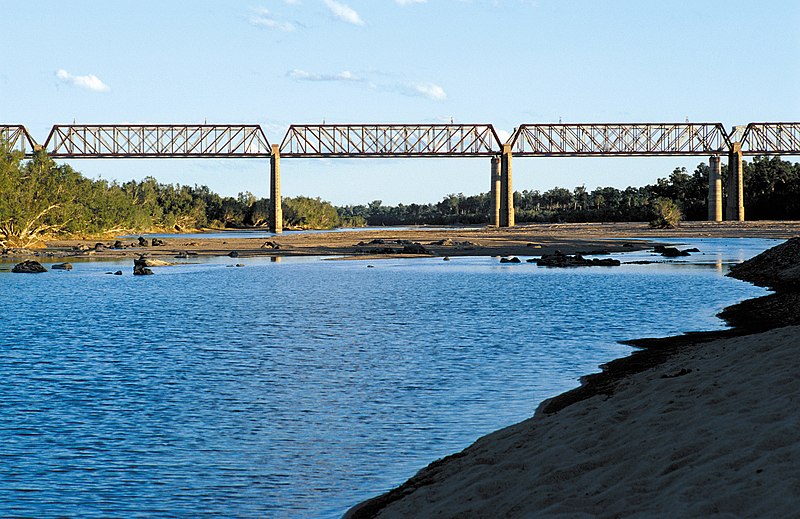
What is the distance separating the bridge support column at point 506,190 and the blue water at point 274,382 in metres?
83.7

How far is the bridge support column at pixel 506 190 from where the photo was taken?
12075cm

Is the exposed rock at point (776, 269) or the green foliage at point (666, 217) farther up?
the green foliage at point (666, 217)

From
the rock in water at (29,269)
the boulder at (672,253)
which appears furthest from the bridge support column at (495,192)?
the rock in water at (29,269)

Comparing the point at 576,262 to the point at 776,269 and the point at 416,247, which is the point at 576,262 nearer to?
the point at 776,269

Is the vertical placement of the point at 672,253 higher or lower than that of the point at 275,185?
lower

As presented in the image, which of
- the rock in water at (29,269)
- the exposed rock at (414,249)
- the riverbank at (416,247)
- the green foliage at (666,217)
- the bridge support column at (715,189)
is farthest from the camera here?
the bridge support column at (715,189)

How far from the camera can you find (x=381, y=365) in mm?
18047

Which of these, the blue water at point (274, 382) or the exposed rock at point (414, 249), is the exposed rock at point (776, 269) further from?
the exposed rock at point (414, 249)

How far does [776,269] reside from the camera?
36906 mm

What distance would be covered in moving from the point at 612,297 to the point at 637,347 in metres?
13.7

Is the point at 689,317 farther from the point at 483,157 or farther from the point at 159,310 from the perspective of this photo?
the point at 483,157

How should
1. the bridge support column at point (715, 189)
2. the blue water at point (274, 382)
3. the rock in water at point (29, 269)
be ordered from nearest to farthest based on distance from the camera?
the blue water at point (274, 382) → the rock in water at point (29, 269) → the bridge support column at point (715, 189)

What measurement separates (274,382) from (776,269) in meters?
27.2

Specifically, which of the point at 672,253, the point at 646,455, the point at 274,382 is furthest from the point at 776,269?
the point at 646,455
